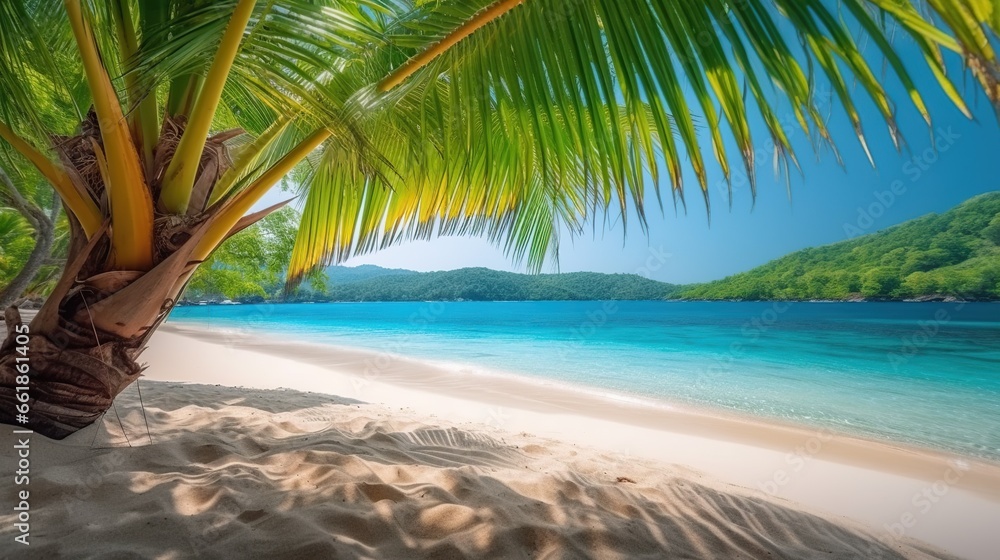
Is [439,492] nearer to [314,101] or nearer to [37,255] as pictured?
[314,101]

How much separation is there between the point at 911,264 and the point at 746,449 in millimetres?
31737

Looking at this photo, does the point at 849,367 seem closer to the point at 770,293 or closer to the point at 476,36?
the point at 476,36

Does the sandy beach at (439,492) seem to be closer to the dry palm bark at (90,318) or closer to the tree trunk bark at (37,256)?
the dry palm bark at (90,318)

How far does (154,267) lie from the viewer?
1.77 metres

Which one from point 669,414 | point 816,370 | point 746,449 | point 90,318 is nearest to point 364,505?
point 90,318

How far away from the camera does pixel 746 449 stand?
414 cm

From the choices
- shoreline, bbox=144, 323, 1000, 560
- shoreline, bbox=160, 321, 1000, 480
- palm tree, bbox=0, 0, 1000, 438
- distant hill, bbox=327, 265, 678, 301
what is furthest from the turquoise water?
distant hill, bbox=327, 265, 678, 301

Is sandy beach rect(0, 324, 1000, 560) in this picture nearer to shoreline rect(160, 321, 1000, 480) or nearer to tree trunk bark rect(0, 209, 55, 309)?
shoreline rect(160, 321, 1000, 480)

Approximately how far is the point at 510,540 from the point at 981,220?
1465 inches

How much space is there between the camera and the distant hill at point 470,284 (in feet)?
145

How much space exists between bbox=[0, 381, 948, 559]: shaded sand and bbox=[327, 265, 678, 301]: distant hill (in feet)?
128

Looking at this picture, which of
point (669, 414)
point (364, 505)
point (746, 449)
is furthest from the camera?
point (669, 414)

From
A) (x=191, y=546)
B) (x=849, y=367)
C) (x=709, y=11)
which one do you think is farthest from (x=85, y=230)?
(x=849, y=367)

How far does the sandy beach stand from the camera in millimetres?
1339
